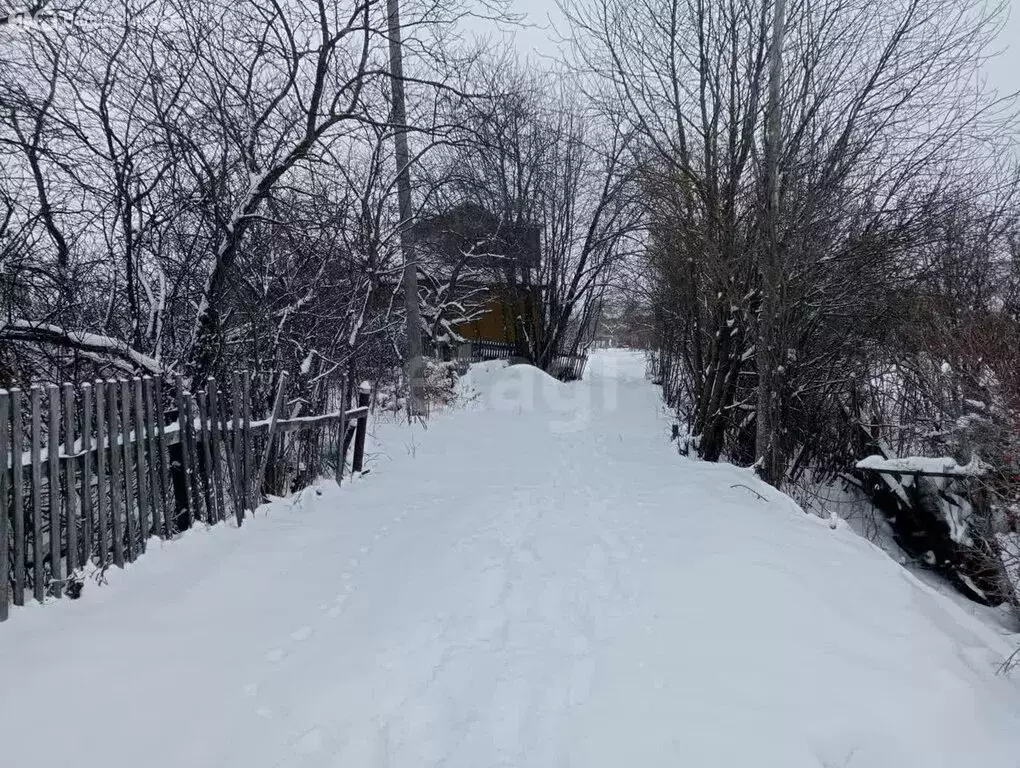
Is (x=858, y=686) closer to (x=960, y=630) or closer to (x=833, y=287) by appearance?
(x=960, y=630)

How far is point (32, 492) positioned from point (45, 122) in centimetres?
345

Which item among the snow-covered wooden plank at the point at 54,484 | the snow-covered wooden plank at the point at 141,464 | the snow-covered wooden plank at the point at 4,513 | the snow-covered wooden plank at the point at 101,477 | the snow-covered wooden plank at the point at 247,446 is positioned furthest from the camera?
the snow-covered wooden plank at the point at 247,446

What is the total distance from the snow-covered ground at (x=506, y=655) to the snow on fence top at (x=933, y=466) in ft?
4.80

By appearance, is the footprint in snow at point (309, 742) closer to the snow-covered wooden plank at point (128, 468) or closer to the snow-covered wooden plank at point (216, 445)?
the snow-covered wooden plank at point (128, 468)

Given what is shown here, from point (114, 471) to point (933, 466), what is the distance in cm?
765

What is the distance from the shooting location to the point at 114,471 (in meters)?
3.85

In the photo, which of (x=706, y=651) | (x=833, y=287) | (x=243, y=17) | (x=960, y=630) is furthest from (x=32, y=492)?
(x=833, y=287)

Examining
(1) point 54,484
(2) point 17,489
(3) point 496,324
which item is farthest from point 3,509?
(3) point 496,324

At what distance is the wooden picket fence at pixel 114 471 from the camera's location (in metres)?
3.22

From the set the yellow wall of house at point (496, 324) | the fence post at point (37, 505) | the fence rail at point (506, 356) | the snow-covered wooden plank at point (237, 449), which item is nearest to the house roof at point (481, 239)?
the yellow wall of house at point (496, 324)

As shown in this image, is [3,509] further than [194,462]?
No

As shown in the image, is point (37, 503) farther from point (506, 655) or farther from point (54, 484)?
point (506, 655)

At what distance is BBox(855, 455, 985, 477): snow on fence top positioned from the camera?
6148mm

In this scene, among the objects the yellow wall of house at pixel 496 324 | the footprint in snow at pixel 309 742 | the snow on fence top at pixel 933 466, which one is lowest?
the footprint in snow at pixel 309 742
